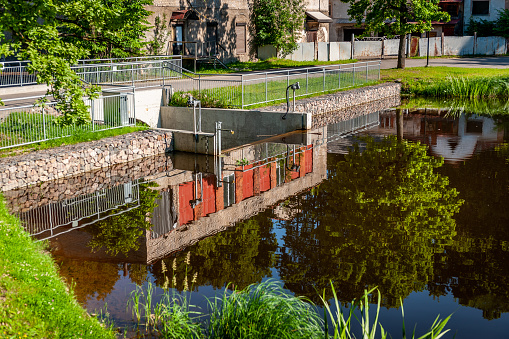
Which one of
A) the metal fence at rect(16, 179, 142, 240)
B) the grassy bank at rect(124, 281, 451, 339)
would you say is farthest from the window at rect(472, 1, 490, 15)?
the grassy bank at rect(124, 281, 451, 339)

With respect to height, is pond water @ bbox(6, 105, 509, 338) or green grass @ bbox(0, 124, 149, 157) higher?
green grass @ bbox(0, 124, 149, 157)

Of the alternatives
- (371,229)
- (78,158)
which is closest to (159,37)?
(78,158)

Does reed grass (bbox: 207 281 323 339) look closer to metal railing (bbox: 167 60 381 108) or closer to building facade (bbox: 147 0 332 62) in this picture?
metal railing (bbox: 167 60 381 108)

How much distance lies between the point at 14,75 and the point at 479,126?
18233 mm

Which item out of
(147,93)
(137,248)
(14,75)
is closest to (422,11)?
(147,93)

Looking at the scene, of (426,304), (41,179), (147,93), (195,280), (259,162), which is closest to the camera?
(426,304)

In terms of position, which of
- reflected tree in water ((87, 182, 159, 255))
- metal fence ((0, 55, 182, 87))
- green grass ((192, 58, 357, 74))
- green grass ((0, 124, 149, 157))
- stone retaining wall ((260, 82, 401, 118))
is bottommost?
reflected tree in water ((87, 182, 159, 255))

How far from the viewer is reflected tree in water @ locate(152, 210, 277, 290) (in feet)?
31.3

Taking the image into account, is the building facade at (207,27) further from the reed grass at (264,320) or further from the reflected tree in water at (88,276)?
the reed grass at (264,320)

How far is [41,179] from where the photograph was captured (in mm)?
15500

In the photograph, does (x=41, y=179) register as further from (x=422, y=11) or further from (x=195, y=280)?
(x=422, y=11)

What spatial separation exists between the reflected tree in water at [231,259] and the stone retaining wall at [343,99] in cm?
1163

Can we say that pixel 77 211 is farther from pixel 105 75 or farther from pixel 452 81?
pixel 452 81

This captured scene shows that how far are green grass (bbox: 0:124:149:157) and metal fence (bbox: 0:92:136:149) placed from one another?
4.7 inches
